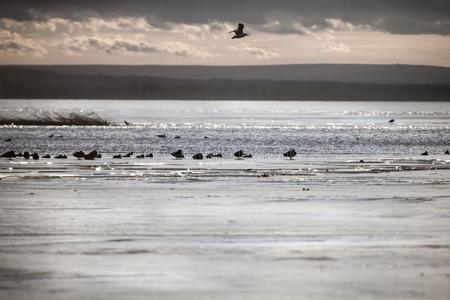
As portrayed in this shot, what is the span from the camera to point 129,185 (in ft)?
134

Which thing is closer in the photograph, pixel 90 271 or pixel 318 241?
pixel 90 271

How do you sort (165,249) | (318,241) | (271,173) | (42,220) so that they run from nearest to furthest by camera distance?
(165,249) < (318,241) < (42,220) < (271,173)

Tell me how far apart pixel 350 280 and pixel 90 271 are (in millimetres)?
4358

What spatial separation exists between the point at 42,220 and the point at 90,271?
8642 mm

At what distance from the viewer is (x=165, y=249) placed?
71.4 feet

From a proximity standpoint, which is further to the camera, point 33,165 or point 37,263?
point 33,165

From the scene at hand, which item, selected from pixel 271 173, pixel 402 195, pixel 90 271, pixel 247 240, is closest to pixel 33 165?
pixel 271 173

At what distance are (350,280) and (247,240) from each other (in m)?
5.42

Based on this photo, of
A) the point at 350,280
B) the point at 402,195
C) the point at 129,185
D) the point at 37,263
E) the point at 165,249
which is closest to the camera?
the point at 350,280

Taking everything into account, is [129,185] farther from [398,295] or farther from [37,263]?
[398,295]

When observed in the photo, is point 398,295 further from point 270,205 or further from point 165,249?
point 270,205

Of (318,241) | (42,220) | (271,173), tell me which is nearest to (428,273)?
(318,241)

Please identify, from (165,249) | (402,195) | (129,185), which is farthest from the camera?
(129,185)

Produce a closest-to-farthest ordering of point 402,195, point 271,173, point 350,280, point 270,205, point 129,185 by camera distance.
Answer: point 350,280
point 270,205
point 402,195
point 129,185
point 271,173
